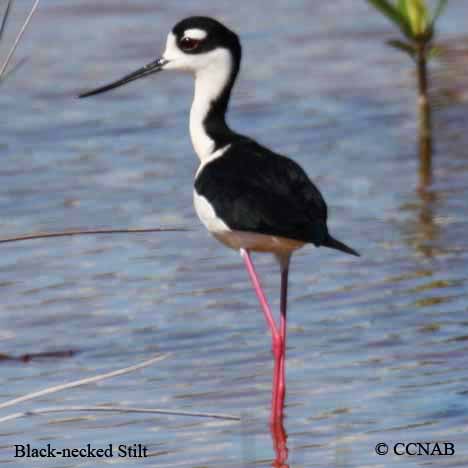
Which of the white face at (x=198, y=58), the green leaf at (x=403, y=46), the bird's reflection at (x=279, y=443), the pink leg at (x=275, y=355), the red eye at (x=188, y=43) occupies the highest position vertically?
the red eye at (x=188, y=43)

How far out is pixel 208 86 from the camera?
545 centimetres

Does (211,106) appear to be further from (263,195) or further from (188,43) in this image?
(263,195)

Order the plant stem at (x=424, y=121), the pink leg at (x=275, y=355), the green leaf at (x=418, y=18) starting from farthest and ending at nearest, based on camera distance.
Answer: the green leaf at (x=418, y=18)
the plant stem at (x=424, y=121)
the pink leg at (x=275, y=355)

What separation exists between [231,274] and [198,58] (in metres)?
1.10

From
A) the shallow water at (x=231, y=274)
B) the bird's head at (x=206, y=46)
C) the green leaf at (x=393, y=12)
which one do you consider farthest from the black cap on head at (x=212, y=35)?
the green leaf at (x=393, y=12)

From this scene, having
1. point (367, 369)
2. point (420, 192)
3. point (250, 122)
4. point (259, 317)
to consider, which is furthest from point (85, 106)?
point (367, 369)

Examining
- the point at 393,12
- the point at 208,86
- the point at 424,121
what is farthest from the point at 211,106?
the point at 424,121

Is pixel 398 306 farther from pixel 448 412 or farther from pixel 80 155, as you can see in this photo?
pixel 80 155

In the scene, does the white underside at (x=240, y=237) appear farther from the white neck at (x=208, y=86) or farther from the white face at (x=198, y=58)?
the white face at (x=198, y=58)

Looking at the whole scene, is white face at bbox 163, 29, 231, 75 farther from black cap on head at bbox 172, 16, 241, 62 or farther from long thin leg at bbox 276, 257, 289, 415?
long thin leg at bbox 276, 257, 289, 415

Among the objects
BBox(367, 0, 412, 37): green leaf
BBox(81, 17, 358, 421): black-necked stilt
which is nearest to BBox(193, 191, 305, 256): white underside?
BBox(81, 17, 358, 421): black-necked stilt

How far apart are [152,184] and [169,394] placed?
2.83 m

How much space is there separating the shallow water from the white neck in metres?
0.70

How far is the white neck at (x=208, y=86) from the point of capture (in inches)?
213
